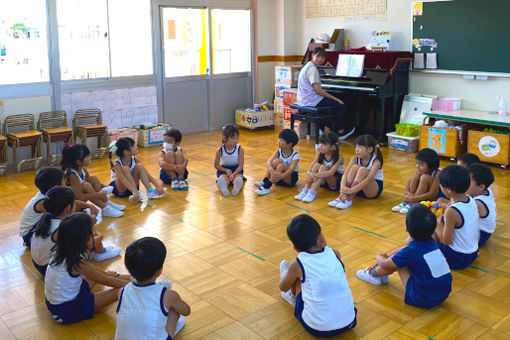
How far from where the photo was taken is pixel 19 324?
2941mm

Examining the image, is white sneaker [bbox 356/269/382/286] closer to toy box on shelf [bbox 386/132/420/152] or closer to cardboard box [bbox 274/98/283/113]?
toy box on shelf [bbox 386/132/420/152]

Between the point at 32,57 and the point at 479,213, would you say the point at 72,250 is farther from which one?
the point at 32,57

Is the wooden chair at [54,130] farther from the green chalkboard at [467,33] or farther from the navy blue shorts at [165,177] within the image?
the green chalkboard at [467,33]

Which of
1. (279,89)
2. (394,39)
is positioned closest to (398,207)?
(394,39)

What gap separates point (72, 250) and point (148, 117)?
528 cm

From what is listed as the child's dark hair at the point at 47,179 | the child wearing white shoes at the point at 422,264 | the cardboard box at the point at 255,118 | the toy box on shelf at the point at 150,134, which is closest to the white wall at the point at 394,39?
the cardboard box at the point at 255,118

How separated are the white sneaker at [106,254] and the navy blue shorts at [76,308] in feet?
2.56

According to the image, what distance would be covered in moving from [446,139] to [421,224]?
12.7 ft

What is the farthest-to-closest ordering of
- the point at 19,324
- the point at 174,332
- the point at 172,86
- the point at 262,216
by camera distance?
the point at 172,86 → the point at 262,216 → the point at 19,324 → the point at 174,332

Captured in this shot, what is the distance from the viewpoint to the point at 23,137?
6117 millimetres

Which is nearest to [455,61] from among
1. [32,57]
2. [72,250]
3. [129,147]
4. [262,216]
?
[262,216]

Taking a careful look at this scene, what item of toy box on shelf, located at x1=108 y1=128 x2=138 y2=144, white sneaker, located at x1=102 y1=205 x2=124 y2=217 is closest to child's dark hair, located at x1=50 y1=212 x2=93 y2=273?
white sneaker, located at x1=102 y1=205 x2=124 y2=217

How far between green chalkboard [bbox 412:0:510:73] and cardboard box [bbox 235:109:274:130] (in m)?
2.42

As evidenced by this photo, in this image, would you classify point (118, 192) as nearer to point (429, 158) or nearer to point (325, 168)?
point (325, 168)
